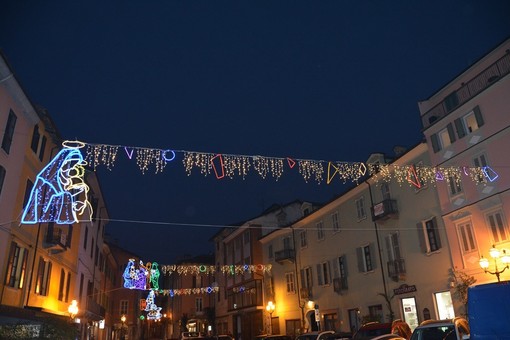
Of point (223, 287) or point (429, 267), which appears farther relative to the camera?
point (223, 287)

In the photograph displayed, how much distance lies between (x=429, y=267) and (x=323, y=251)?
11.9 m

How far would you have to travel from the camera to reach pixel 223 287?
52.2m

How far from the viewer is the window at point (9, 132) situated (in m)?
16.1

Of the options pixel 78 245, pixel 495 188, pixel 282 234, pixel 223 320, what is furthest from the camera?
pixel 223 320

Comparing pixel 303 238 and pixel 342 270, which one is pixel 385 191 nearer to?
pixel 342 270

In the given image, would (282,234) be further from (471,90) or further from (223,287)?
(471,90)

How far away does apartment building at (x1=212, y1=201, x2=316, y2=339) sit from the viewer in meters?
41.3

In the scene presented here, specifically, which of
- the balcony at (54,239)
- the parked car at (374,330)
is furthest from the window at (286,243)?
the parked car at (374,330)

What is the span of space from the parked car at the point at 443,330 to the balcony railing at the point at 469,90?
41.2ft

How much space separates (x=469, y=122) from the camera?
798 inches

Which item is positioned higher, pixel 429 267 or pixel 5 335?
pixel 429 267

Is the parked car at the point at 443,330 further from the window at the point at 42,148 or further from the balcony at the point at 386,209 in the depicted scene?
the window at the point at 42,148

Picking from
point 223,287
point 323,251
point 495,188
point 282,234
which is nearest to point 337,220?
point 323,251

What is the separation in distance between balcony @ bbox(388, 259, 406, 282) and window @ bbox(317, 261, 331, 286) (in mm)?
8061
